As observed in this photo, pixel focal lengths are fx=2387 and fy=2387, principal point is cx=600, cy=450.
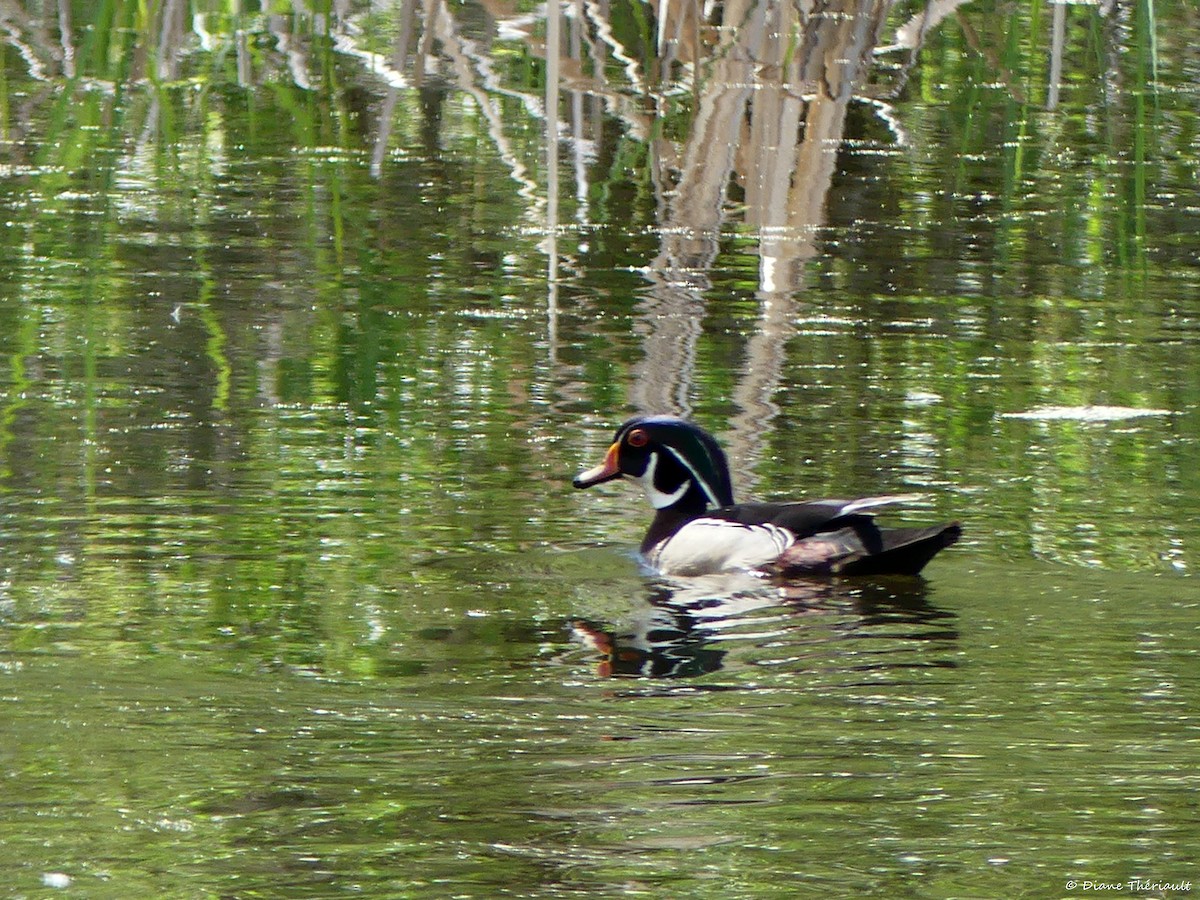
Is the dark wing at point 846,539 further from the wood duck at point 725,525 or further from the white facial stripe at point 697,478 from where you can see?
the white facial stripe at point 697,478

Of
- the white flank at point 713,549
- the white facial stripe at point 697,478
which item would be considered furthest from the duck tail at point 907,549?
the white facial stripe at point 697,478

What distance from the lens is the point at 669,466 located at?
6.52 meters

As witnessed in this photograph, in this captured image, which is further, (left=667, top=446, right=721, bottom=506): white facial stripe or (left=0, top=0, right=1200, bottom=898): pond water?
(left=667, top=446, right=721, bottom=506): white facial stripe

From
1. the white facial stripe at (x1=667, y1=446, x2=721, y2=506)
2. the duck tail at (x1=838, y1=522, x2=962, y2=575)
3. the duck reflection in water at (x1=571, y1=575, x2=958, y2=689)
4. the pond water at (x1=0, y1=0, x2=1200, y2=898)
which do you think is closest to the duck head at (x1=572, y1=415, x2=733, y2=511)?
the white facial stripe at (x1=667, y1=446, x2=721, y2=506)

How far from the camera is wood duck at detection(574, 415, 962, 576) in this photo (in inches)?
229

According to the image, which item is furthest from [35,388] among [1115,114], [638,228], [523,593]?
[1115,114]

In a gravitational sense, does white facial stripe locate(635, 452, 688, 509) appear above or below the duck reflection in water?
above

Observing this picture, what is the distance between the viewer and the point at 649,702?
467 cm

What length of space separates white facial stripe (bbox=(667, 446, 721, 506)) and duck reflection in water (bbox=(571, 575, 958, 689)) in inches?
15.4

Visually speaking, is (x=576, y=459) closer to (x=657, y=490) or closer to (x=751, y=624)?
(x=657, y=490)

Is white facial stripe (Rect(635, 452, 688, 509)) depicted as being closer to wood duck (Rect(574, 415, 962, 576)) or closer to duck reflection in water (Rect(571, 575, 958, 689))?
wood duck (Rect(574, 415, 962, 576))

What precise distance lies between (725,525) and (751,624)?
0.71 metres

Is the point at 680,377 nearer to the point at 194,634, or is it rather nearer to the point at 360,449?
the point at 360,449

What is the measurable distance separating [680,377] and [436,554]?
221 centimetres
